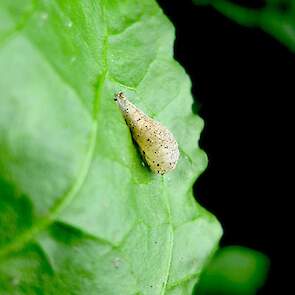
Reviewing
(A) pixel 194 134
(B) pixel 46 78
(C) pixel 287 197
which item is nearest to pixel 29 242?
(B) pixel 46 78

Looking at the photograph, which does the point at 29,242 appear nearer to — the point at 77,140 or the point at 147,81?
the point at 77,140

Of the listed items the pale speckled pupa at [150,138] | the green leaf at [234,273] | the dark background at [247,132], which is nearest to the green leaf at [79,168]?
the pale speckled pupa at [150,138]

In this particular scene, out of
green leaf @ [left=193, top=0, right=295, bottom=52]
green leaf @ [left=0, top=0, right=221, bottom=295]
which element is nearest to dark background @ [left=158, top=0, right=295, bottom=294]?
green leaf @ [left=193, top=0, right=295, bottom=52]

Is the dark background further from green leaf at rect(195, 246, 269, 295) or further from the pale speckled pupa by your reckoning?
the pale speckled pupa

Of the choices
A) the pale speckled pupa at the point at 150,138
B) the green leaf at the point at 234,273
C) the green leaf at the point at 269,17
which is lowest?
the green leaf at the point at 234,273

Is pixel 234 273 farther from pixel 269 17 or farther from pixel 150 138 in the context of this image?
pixel 269 17

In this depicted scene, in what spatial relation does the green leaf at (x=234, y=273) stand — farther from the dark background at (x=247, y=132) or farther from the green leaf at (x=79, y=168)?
the green leaf at (x=79, y=168)
